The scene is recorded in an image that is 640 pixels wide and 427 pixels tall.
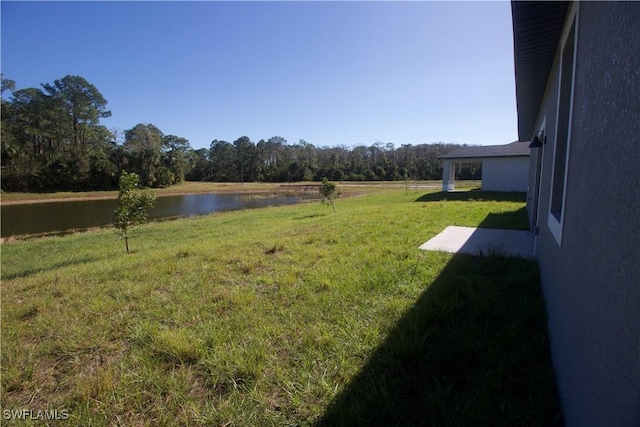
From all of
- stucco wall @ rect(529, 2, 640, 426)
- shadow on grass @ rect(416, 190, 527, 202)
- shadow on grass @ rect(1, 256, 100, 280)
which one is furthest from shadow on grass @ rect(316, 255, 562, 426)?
shadow on grass @ rect(416, 190, 527, 202)

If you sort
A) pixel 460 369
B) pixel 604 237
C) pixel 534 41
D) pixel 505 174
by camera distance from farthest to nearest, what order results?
1. pixel 505 174
2. pixel 534 41
3. pixel 460 369
4. pixel 604 237

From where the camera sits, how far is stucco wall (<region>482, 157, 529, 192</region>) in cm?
1605

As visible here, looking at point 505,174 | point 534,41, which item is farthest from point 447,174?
point 534,41

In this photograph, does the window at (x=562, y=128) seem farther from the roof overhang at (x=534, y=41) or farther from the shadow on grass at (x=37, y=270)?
the shadow on grass at (x=37, y=270)

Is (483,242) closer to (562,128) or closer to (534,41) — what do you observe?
(562,128)

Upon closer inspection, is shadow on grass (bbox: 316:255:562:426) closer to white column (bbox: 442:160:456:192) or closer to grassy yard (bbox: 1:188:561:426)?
grassy yard (bbox: 1:188:561:426)

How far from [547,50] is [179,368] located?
5460 millimetres

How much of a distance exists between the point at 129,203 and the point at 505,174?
1761 centimetres

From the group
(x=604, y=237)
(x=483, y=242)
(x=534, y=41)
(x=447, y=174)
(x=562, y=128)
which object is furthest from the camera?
(x=447, y=174)

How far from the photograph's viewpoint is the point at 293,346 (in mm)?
2508

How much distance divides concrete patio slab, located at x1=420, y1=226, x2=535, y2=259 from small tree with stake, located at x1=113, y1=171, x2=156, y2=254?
761 cm

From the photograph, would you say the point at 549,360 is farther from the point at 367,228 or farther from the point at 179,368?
the point at 367,228

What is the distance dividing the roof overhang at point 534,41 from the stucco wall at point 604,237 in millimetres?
1230

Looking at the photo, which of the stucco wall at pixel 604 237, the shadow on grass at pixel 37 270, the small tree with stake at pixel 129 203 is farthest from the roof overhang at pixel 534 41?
the shadow on grass at pixel 37 270
